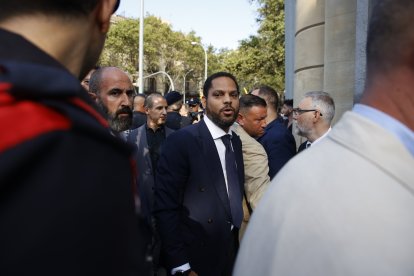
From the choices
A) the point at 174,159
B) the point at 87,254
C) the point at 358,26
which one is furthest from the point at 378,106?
the point at 358,26

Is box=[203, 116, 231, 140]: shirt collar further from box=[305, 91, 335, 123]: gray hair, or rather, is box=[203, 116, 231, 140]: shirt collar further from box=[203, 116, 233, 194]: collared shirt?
box=[305, 91, 335, 123]: gray hair

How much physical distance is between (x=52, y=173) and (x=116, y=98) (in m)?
3.45

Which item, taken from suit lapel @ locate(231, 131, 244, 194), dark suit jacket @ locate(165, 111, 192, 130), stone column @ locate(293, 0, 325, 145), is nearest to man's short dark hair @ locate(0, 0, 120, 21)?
suit lapel @ locate(231, 131, 244, 194)

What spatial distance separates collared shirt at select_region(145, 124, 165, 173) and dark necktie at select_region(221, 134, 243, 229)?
1355 mm

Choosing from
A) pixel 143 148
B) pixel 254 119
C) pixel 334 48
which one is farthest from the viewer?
pixel 334 48

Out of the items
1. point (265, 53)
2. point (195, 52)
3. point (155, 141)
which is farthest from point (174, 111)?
point (195, 52)

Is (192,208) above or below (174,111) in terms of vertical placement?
below

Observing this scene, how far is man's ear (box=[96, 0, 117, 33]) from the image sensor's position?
98 centimetres

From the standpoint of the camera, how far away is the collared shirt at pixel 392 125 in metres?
1.14

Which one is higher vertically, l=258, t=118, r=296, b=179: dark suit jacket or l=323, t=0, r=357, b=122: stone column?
l=323, t=0, r=357, b=122: stone column

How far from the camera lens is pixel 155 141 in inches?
208

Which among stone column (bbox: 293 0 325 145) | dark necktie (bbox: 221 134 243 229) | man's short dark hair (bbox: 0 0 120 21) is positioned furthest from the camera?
stone column (bbox: 293 0 325 145)

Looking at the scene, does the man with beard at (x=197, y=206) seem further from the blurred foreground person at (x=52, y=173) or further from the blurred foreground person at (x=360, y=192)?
the blurred foreground person at (x=52, y=173)

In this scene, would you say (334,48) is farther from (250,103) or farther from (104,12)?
(104,12)
